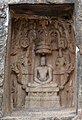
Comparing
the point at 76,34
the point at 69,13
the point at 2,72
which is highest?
the point at 69,13

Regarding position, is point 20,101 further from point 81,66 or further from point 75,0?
point 75,0

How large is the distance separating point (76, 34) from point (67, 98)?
112 cm

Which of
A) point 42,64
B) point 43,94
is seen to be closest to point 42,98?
point 43,94

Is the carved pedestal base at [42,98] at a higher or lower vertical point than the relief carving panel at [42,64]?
lower

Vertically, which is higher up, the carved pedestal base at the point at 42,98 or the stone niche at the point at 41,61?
the stone niche at the point at 41,61

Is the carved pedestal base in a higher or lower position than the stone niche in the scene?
lower

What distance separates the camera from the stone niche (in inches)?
182

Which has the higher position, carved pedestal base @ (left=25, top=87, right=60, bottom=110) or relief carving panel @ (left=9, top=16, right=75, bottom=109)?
relief carving panel @ (left=9, top=16, right=75, bottom=109)

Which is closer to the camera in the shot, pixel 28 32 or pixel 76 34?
pixel 76 34

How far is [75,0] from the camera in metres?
4.18

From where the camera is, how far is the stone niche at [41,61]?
462 centimetres

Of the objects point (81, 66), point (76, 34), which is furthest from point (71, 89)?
point (76, 34)

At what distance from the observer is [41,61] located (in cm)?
485

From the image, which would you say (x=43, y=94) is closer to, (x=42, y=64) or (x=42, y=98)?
(x=42, y=98)
